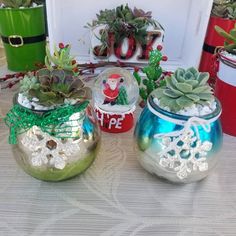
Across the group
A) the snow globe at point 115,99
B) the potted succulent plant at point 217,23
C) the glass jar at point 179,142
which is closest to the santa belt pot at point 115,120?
the snow globe at point 115,99

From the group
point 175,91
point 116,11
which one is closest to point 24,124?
point 175,91

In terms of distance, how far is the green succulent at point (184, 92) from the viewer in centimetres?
28

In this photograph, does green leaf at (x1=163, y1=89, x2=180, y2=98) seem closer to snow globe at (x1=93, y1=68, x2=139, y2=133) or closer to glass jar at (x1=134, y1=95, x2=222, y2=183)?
glass jar at (x1=134, y1=95, x2=222, y2=183)

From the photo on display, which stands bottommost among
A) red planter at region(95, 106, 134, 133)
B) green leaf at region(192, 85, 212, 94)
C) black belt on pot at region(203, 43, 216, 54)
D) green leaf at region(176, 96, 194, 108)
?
red planter at region(95, 106, 134, 133)

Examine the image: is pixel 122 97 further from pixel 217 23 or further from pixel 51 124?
pixel 217 23

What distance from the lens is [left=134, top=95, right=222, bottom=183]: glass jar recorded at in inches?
11.1

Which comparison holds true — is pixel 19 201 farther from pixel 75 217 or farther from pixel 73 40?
pixel 73 40

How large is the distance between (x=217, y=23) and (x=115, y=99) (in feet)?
0.99

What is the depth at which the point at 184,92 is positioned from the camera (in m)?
0.28

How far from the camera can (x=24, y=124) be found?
0.27 m

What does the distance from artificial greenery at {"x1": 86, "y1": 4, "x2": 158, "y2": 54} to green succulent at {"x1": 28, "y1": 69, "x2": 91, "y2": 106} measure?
27cm

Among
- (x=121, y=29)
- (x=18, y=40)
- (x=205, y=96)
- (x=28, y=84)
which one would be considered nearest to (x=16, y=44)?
(x=18, y=40)

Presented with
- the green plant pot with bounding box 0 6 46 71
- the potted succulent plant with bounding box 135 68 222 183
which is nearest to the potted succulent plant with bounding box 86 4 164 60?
the green plant pot with bounding box 0 6 46 71

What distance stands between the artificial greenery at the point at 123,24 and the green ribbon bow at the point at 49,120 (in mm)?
288
